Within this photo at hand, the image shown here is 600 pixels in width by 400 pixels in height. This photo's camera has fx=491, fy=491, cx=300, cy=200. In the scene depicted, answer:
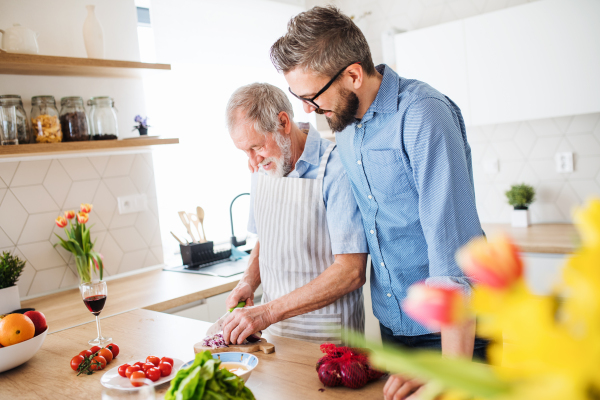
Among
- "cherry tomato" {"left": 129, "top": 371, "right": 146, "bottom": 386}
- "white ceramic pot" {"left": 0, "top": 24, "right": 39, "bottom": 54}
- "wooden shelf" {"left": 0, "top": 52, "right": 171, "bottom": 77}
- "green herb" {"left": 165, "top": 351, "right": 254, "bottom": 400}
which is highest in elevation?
"white ceramic pot" {"left": 0, "top": 24, "right": 39, "bottom": 54}

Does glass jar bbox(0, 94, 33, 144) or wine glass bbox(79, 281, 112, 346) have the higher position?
glass jar bbox(0, 94, 33, 144)

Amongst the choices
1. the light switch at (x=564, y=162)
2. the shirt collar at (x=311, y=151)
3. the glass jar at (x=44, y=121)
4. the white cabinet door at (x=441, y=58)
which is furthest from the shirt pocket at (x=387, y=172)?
the light switch at (x=564, y=162)

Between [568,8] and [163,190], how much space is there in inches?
100

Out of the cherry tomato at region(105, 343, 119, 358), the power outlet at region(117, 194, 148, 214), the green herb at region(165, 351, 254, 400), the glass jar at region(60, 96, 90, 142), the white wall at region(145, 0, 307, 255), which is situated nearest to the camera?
the green herb at region(165, 351, 254, 400)

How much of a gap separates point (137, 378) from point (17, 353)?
1.55ft

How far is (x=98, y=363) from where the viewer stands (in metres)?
1.33

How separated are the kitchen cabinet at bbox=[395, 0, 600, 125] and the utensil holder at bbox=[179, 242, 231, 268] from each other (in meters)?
1.68

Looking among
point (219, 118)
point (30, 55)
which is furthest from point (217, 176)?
point (30, 55)

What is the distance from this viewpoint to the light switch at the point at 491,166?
321 cm

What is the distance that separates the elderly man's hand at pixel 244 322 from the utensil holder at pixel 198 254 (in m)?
1.35

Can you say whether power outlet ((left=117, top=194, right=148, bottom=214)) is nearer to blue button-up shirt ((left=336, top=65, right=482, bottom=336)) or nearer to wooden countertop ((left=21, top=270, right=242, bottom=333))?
wooden countertop ((left=21, top=270, right=242, bottom=333))

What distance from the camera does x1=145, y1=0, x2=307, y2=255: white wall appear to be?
3137 mm

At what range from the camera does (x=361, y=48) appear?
1330mm

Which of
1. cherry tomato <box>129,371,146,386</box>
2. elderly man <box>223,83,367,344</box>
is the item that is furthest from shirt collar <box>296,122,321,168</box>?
cherry tomato <box>129,371,146,386</box>
